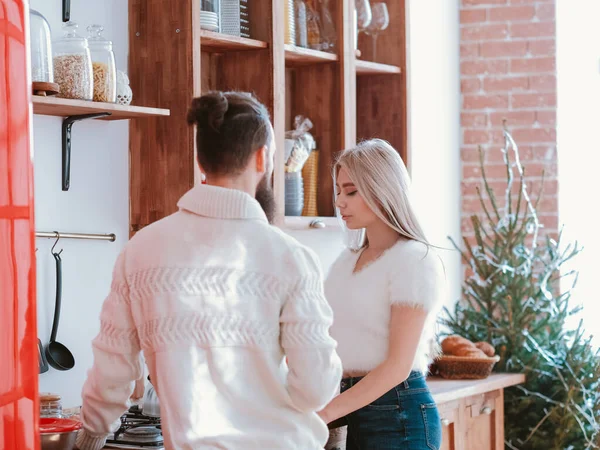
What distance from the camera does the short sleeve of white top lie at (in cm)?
223

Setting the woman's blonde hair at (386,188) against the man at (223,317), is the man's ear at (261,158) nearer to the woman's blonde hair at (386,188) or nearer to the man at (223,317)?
the man at (223,317)

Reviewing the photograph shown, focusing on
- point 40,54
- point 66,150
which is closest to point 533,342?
point 66,150

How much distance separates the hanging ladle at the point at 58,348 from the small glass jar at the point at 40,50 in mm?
464

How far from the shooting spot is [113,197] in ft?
8.89

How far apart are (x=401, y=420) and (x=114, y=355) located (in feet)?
2.84

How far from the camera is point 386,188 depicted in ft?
7.69

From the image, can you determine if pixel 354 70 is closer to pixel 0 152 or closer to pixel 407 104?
pixel 407 104

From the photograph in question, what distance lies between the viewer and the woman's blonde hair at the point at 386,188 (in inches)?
92.1

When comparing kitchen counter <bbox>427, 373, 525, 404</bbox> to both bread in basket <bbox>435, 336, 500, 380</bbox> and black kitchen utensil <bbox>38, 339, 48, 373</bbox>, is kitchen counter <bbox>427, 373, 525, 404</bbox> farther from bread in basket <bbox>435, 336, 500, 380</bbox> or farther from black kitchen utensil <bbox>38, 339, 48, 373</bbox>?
black kitchen utensil <bbox>38, 339, 48, 373</bbox>

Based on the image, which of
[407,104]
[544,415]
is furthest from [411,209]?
[544,415]

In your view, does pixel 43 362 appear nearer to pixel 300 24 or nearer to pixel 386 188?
pixel 386 188

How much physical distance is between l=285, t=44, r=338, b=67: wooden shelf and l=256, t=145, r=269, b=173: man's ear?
4.25 feet

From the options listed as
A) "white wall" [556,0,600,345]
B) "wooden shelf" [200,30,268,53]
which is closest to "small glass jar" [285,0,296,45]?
"wooden shelf" [200,30,268,53]

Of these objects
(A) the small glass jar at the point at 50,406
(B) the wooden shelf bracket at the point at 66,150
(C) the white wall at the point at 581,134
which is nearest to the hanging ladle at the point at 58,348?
(B) the wooden shelf bracket at the point at 66,150
